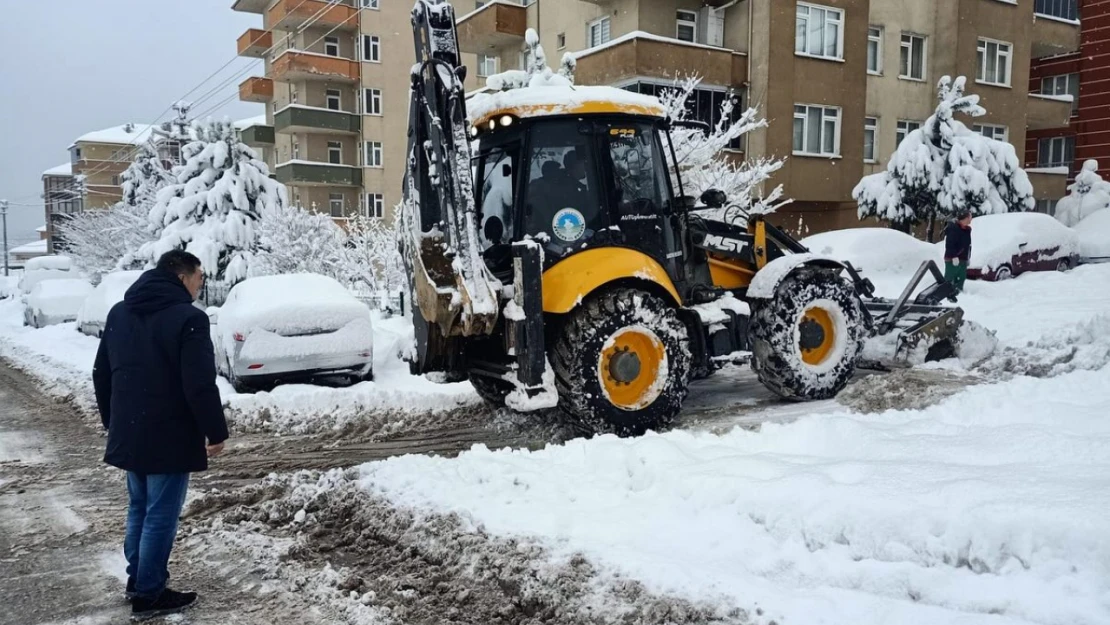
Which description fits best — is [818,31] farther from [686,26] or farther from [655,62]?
[655,62]

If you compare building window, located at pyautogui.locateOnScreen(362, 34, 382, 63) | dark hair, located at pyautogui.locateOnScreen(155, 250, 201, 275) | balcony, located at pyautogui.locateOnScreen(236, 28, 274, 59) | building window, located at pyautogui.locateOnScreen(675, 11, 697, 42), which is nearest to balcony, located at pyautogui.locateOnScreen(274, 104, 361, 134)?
building window, located at pyautogui.locateOnScreen(362, 34, 382, 63)

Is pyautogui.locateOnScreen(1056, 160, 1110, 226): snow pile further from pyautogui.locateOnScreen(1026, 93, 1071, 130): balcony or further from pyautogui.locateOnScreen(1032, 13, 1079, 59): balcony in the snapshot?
pyautogui.locateOnScreen(1032, 13, 1079, 59): balcony

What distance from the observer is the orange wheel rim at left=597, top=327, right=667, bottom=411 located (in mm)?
6637

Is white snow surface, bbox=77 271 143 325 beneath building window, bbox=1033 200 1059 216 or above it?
beneath

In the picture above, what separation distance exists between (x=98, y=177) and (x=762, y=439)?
256 feet

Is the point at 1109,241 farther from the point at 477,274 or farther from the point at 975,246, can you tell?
the point at 477,274

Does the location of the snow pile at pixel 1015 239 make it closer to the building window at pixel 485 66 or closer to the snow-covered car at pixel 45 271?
the building window at pixel 485 66

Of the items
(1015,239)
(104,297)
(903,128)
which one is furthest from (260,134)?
(1015,239)

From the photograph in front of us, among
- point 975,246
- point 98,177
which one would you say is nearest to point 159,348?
point 975,246

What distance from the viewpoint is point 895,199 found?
20.5m

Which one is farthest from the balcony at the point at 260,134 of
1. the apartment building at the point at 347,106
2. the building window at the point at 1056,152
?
the building window at the point at 1056,152

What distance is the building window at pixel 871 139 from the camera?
80.3 ft

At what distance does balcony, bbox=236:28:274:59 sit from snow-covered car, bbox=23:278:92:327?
21.0 m

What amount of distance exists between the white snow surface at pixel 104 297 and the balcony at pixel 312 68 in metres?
18.8
